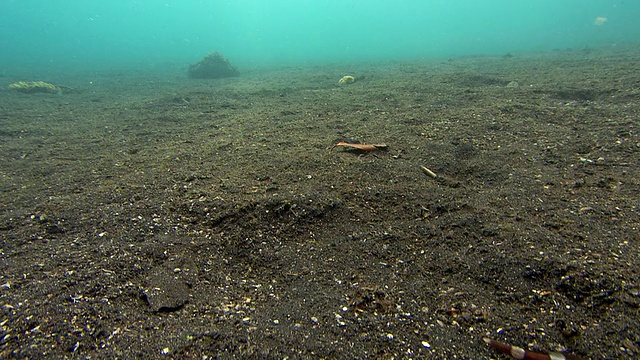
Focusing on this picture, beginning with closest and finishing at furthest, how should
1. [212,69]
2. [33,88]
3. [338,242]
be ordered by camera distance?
[338,242] < [33,88] < [212,69]

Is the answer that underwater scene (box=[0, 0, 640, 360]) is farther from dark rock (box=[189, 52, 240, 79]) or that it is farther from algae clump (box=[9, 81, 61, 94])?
dark rock (box=[189, 52, 240, 79])

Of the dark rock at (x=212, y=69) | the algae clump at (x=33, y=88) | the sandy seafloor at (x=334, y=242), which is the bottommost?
the sandy seafloor at (x=334, y=242)

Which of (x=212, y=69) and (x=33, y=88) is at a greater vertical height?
(x=212, y=69)

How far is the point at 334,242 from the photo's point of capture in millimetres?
2945

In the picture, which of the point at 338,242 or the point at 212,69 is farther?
the point at 212,69

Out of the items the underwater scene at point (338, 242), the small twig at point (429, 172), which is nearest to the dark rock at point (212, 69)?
the underwater scene at point (338, 242)

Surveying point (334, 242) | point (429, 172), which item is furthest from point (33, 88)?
point (429, 172)

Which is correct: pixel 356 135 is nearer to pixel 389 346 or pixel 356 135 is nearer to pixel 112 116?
pixel 389 346

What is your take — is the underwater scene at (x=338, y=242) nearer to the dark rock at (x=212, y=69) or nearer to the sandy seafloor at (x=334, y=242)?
the sandy seafloor at (x=334, y=242)

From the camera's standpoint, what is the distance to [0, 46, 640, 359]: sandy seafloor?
197cm

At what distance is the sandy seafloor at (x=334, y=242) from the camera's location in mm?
1972

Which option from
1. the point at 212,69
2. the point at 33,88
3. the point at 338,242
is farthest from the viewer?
the point at 212,69

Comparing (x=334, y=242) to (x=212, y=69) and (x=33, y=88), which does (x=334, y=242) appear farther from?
(x=212, y=69)

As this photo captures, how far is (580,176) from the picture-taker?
3.63m
